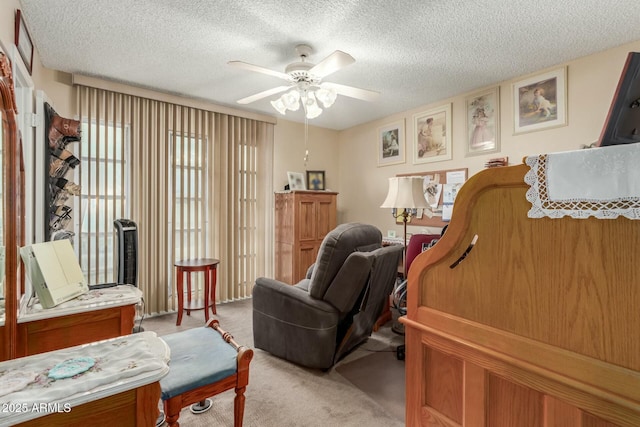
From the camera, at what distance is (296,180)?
4.79 m

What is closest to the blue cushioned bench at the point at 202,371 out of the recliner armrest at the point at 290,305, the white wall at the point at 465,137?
the recliner armrest at the point at 290,305

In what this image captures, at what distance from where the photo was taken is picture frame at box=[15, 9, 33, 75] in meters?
1.96

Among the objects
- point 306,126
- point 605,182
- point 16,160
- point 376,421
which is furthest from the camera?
point 306,126

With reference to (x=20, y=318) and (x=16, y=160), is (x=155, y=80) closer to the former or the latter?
(x=16, y=160)

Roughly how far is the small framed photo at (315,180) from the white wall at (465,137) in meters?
0.44

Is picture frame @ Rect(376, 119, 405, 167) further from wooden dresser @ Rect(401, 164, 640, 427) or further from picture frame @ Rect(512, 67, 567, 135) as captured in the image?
wooden dresser @ Rect(401, 164, 640, 427)

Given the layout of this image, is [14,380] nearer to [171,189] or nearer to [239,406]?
[239,406]

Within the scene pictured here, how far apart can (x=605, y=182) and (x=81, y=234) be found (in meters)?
4.02

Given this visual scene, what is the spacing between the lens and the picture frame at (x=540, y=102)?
284 cm

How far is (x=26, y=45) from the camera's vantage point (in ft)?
7.29

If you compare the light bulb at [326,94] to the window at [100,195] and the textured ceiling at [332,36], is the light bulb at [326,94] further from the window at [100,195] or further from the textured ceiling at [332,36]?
the window at [100,195]

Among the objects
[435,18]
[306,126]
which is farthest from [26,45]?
[306,126]

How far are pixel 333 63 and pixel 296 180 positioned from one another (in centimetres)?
277

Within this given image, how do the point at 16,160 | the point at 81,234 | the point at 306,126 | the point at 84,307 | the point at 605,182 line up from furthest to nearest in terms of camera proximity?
the point at 306,126, the point at 81,234, the point at 84,307, the point at 16,160, the point at 605,182
